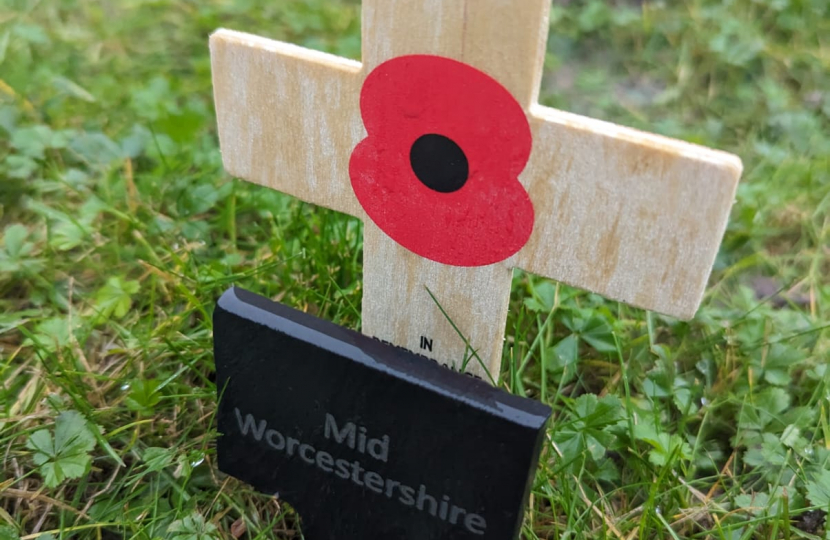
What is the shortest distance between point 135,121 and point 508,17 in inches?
62.6

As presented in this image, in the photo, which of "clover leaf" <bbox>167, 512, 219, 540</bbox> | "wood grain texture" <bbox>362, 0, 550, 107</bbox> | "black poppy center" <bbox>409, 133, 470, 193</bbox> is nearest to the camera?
"wood grain texture" <bbox>362, 0, 550, 107</bbox>

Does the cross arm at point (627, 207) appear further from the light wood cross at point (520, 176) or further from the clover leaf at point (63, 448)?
the clover leaf at point (63, 448)

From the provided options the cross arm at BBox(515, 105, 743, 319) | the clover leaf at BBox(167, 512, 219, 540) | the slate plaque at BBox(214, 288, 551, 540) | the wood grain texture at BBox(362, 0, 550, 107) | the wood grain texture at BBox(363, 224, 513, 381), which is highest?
the wood grain texture at BBox(362, 0, 550, 107)

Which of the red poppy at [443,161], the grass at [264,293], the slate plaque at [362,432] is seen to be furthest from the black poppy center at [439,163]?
the grass at [264,293]

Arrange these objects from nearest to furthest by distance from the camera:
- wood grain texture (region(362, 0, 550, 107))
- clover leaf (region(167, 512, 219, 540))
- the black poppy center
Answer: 1. wood grain texture (region(362, 0, 550, 107))
2. the black poppy center
3. clover leaf (region(167, 512, 219, 540))

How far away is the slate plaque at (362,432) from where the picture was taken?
927mm

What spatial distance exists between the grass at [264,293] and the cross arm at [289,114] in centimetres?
38

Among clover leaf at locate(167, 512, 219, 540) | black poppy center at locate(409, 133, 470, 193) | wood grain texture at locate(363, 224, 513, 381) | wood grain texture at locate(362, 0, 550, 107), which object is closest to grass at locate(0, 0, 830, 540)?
clover leaf at locate(167, 512, 219, 540)

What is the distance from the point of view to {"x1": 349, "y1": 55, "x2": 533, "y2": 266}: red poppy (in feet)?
2.78

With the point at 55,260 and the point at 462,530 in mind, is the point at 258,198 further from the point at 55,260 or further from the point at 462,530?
the point at 462,530

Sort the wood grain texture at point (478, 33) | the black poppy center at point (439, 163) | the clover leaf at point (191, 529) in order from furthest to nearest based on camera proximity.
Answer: the clover leaf at point (191, 529) < the black poppy center at point (439, 163) < the wood grain texture at point (478, 33)

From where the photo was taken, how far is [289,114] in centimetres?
98

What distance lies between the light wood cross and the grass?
0.32m

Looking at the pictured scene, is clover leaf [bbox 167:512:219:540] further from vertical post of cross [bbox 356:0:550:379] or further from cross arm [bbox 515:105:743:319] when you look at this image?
cross arm [bbox 515:105:743:319]
